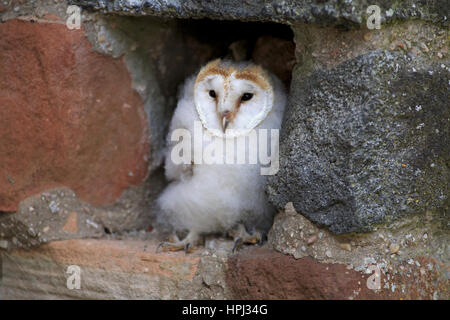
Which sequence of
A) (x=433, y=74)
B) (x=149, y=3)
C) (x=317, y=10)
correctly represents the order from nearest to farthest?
(x=317, y=10), (x=433, y=74), (x=149, y=3)

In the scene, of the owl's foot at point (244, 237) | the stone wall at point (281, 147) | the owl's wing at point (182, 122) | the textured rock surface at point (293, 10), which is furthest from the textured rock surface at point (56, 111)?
the owl's foot at point (244, 237)

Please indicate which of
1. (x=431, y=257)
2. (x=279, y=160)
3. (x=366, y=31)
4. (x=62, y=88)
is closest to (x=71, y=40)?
(x=62, y=88)

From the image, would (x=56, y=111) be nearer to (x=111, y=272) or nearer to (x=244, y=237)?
(x=111, y=272)

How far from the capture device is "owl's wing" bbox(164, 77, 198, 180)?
2.19 metres

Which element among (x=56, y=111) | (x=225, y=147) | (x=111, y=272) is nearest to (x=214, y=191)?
(x=225, y=147)

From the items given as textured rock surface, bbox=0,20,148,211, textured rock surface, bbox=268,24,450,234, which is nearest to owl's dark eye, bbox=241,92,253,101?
textured rock surface, bbox=268,24,450,234

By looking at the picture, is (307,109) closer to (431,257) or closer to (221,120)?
(221,120)

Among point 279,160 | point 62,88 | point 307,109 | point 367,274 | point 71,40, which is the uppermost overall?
point 71,40

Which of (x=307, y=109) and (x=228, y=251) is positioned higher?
(x=307, y=109)

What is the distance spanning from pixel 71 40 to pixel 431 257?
4.89 feet

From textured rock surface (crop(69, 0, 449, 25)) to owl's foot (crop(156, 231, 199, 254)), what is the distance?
88 cm

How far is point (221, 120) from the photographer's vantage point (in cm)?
212

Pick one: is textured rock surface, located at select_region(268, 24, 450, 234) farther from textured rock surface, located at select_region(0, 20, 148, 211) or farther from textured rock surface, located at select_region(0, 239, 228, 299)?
textured rock surface, located at select_region(0, 20, 148, 211)

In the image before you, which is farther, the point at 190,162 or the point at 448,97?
the point at 190,162
